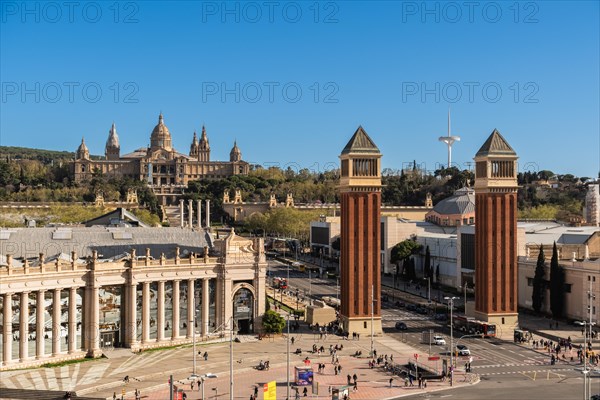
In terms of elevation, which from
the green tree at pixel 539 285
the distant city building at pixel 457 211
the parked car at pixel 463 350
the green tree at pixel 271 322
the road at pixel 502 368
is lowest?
the road at pixel 502 368

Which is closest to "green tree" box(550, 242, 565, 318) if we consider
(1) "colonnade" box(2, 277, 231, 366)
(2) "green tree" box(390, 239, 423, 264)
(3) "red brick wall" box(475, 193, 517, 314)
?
(3) "red brick wall" box(475, 193, 517, 314)

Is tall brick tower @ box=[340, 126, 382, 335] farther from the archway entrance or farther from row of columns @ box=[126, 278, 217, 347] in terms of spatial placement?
row of columns @ box=[126, 278, 217, 347]

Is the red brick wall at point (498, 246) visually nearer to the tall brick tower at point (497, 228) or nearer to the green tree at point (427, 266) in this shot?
the tall brick tower at point (497, 228)

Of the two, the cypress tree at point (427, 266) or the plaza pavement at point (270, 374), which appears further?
the cypress tree at point (427, 266)

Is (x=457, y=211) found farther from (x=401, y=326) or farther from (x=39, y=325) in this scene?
(x=39, y=325)

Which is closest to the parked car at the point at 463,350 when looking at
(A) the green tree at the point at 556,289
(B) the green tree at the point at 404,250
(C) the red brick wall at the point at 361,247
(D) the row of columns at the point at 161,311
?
(C) the red brick wall at the point at 361,247

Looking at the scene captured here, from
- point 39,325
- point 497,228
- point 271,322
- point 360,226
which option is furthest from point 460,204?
point 39,325

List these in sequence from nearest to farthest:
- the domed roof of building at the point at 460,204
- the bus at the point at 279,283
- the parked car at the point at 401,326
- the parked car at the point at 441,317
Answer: the parked car at the point at 401,326, the parked car at the point at 441,317, the bus at the point at 279,283, the domed roof of building at the point at 460,204
